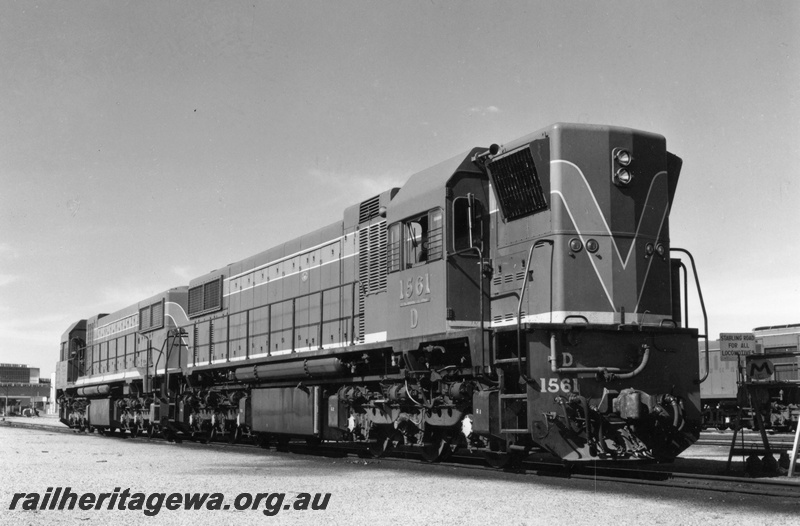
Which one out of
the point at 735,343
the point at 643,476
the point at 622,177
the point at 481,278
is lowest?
the point at 643,476

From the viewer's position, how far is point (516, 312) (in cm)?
1048

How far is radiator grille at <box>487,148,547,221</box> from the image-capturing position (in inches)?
410

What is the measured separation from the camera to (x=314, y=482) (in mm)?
9664

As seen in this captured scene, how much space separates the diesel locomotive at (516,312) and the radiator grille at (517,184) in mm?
20

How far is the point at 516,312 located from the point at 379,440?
4313 millimetres

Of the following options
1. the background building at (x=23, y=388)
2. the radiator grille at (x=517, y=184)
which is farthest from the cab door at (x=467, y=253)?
the background building at (x=23, y=388)

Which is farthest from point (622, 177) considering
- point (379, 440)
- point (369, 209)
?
point (379, 440)

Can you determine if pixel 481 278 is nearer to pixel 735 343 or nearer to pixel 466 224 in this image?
pixel 466 224

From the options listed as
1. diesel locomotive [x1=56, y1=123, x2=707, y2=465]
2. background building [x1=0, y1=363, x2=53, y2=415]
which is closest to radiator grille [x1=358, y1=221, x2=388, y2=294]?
diesel locomotive [x1=56, y1=123, x2=707, y2=465]

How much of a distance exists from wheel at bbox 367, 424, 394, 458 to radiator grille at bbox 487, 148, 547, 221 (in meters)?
4.50

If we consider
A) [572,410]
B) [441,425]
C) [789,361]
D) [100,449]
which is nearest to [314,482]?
[441,425]

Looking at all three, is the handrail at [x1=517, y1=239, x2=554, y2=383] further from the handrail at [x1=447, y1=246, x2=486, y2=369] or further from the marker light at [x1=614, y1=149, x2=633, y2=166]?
the marker light at [x1=614, y1=149, x2=633, y2=166]

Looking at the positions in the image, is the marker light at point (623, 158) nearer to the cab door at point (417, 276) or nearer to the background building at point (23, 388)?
the cab door at point (417, 276)

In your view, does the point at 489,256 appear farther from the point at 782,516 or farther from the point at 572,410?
the point at 782,516
